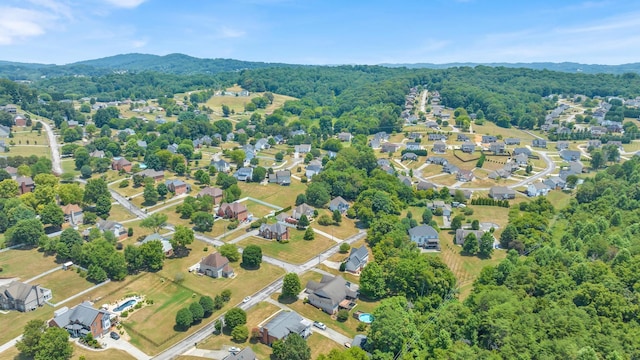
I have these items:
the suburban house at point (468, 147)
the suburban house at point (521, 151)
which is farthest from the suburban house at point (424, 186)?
the suburban house at point (521, 151)

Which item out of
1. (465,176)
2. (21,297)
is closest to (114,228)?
(21,297)

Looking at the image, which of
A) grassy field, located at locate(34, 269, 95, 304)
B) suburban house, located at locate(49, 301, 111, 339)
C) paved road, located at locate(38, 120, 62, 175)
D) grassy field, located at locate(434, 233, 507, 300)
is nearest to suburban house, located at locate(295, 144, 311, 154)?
paved road, located at locate(38, 120, 62, 175)

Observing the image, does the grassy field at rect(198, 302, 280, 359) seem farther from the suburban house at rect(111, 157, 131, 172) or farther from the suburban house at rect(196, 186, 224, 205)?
the suburban house at rect(111, 157, 131, 172)

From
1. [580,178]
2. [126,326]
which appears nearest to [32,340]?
[126,326]

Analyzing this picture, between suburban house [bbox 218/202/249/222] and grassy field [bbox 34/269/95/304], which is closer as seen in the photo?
grassy field [bbox 34/269/95/304]

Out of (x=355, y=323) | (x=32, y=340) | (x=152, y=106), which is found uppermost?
(x=152, y=106)

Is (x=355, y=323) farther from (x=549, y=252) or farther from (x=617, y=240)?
(x=617, y=240)

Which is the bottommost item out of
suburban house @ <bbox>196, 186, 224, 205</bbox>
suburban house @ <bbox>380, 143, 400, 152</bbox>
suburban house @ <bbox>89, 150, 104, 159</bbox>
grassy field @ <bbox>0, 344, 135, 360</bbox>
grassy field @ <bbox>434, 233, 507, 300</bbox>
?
grassy field @ <bbox>434, 233, 507, 300</bbox>
